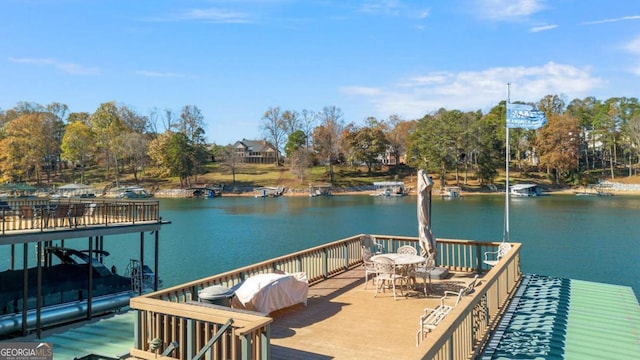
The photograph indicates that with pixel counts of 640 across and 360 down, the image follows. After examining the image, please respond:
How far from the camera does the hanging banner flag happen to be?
14336mm

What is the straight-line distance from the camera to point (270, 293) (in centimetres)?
788

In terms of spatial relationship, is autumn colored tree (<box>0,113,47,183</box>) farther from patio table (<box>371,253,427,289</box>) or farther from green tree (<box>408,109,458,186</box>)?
patio table (<box>371,253,427,289</box>)

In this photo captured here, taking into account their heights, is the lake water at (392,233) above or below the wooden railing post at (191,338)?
below

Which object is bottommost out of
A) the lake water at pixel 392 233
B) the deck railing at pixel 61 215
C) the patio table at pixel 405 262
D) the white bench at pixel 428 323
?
the lake water at pixel 392 233

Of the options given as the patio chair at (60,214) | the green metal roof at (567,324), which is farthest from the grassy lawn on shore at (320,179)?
the patio chair at (60,214)

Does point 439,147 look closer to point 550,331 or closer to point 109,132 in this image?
point 109,132

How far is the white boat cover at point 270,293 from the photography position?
7598 mm

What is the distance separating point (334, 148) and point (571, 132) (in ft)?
127

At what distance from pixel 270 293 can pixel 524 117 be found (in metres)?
10.4

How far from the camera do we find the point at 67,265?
598 inches

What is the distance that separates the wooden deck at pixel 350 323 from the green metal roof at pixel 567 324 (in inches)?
51.7

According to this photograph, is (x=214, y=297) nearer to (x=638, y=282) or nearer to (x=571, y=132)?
(x=638, y=282)

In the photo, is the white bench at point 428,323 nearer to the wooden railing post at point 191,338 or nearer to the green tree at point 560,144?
the wooden railing post at point 191,338

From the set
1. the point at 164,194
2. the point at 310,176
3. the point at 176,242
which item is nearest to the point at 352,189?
the point at 310,176
